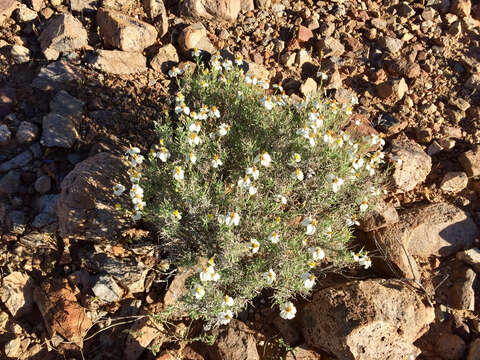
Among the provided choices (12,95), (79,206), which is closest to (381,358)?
(79,206)

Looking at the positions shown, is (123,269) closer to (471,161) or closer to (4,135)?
(4,135)

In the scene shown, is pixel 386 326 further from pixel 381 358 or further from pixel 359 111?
pixel 359 111

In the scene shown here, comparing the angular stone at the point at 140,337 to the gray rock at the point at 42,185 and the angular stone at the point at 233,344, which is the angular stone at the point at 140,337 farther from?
the gray rock at the point at 42,185

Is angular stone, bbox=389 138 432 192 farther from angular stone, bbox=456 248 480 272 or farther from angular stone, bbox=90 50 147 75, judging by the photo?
angular stone, bbox=90 50 147 75

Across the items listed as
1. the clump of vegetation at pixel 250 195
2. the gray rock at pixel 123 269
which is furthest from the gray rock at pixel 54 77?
the gray rock at pixel 123 269

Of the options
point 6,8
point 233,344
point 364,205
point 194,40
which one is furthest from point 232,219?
point 6,8
